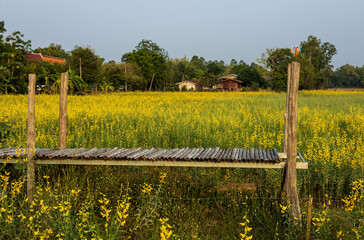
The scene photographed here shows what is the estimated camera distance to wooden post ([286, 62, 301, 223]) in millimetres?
4586

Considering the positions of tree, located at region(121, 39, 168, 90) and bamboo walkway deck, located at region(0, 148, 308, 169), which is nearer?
bamboo walkway deck, located at region(0, 148, 308, 169)

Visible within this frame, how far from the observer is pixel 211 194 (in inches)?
227

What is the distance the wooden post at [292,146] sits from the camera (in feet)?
15.0

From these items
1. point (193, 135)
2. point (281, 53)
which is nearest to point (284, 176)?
point (193, 135)

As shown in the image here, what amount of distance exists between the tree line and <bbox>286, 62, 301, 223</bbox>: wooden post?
24.2 m

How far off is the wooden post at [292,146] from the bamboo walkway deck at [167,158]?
220 millimetres

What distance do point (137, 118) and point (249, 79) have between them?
2322 inches

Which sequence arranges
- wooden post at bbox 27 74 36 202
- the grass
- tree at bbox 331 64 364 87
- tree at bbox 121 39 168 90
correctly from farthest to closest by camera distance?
tree at bbox 331 64 364 87, tree at bbox 121 39 168 90, wooden post at bbox 27 74 36 202, the grass

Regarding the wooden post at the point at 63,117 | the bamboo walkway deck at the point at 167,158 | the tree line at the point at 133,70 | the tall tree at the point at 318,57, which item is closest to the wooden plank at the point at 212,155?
the bamboo walkway deck at the point at 167,158

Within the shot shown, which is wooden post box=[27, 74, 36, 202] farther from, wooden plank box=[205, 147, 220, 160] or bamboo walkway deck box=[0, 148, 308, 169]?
wooden plank box=[205, 147, 220, 160]

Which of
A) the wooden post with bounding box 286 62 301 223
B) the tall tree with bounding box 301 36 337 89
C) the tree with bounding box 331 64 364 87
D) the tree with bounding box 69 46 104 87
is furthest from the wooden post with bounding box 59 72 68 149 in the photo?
the tree with bounding box 331 64 364 87

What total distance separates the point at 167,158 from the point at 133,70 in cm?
4878

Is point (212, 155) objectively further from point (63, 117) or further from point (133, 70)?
point (133, 70)

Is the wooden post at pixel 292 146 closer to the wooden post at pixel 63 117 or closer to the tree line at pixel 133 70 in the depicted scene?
the wooden post at pixel 63 117
